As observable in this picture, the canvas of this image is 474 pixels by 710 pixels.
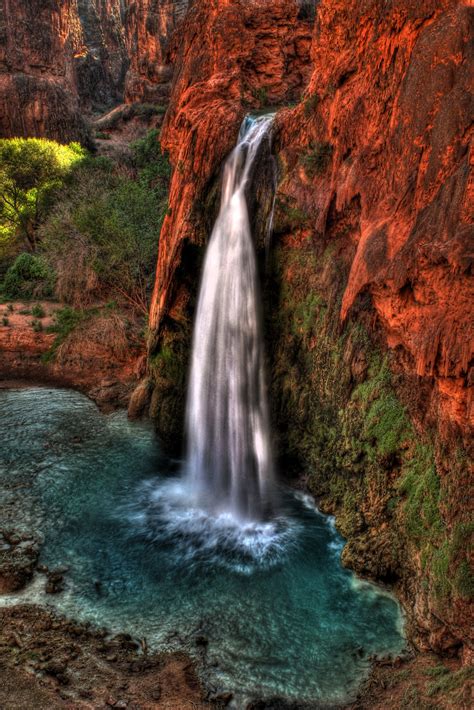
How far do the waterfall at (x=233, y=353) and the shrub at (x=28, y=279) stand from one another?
14.6 m

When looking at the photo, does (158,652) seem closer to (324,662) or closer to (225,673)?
(225,673)

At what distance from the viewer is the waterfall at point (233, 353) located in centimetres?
1292

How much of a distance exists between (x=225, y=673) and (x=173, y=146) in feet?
57.7

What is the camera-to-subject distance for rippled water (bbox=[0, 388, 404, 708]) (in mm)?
7195

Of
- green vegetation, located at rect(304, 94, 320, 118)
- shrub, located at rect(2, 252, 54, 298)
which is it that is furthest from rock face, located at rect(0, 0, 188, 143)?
green vegetation, located at rect(304, 94, 320, 118)

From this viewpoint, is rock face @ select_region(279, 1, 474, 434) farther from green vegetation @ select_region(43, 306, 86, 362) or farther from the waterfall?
green vegetation @ select_region(43, 306, 86, 362)

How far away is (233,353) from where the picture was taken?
43.2 ft

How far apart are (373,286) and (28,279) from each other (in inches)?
900

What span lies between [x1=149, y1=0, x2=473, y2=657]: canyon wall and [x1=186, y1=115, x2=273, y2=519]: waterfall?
0.47 m

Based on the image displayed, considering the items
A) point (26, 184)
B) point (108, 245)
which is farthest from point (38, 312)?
point (26, 184)

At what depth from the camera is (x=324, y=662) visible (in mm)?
7145

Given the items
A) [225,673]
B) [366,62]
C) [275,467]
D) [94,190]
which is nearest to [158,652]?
[225,673]

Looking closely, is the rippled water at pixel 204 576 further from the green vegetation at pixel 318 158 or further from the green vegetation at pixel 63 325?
the green vegetation at pixel 63 325

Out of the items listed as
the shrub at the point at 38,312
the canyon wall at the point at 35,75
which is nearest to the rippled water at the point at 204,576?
the shrub at the point at 38,312
